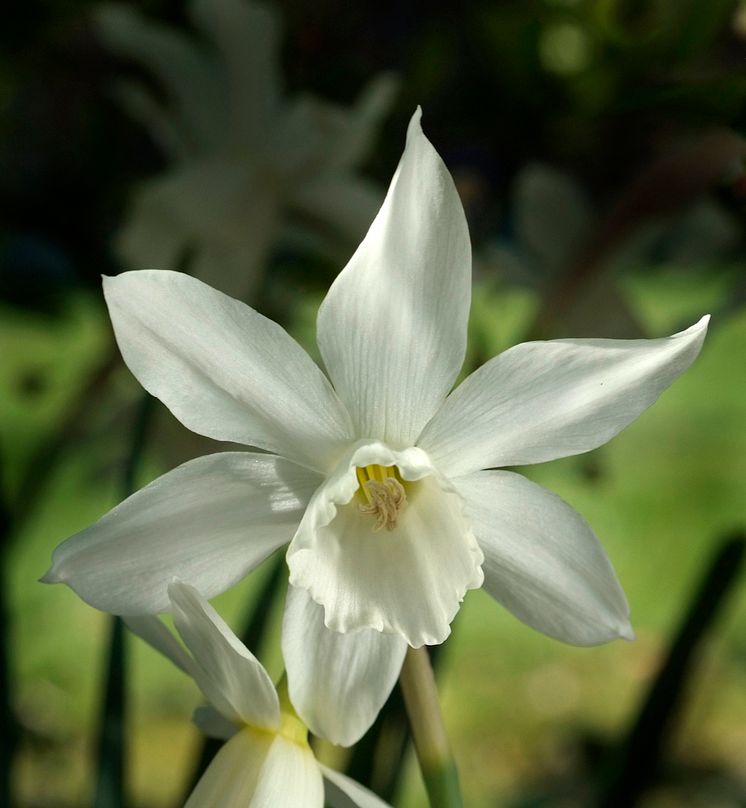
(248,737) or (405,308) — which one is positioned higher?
(405,308)

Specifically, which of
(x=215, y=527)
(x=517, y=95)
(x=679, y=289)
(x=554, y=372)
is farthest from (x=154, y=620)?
(x=679, y=289)

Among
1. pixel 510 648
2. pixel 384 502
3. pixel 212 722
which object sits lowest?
pixel 510 648

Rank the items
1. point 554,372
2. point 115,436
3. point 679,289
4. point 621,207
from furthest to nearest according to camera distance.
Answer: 1. point 679,289
2. point 115,436
3. point 621,207
4. point 554,372

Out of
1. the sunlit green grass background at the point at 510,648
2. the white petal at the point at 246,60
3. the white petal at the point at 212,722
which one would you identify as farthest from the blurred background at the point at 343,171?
the sunlit green grass background at the point at 510,648

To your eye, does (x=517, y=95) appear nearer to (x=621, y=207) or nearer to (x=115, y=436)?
(x=621, y=207)

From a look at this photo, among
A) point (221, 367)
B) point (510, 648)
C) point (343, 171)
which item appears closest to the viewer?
point (221, 367)

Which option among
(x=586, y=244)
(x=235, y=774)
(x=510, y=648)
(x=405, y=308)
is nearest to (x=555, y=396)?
(x=405, y=308)

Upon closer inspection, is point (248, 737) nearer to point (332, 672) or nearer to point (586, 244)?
point (332, 672)
